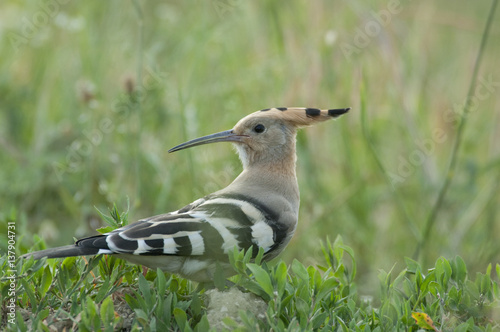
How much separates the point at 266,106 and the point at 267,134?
5.03 feet

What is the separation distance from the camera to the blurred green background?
4.40m

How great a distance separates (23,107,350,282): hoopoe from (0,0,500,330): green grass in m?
0.82

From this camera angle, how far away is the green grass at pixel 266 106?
4.38m

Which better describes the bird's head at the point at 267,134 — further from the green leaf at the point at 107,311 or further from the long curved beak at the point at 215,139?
the green leaf at the point at 107,311

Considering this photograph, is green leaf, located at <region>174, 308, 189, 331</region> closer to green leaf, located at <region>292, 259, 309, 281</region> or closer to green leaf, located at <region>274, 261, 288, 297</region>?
green leaf, located at <region>274, 261, 288, 297</region>

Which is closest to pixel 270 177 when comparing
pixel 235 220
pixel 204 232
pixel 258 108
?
pixel 235 220

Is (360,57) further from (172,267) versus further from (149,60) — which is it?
(172,267)

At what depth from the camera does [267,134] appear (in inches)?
129

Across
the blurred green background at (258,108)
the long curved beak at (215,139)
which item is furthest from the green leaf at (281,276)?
the blurred green background at (258,108)

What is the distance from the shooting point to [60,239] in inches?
171

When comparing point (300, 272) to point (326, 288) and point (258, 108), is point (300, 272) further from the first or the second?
point (258, 108)

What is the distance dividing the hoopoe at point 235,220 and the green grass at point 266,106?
2.71ft

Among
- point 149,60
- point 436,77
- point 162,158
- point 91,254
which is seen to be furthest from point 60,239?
point 436,77

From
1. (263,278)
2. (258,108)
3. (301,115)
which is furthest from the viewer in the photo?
(258,108)
